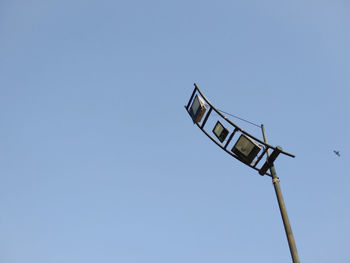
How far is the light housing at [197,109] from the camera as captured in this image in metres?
9.18

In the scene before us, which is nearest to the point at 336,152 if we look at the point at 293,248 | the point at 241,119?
the point at 241,119

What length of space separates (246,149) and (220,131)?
39.6 inches

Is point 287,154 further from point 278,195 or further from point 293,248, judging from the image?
point 293,248

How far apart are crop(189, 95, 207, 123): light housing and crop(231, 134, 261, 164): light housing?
1.64 metres

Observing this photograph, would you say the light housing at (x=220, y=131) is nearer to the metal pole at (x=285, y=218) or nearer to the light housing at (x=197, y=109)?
the light housing at (x=197, y=109)

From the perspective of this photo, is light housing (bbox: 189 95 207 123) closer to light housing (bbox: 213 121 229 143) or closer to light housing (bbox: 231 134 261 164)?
light housing (bbox: 213 121 229 143)

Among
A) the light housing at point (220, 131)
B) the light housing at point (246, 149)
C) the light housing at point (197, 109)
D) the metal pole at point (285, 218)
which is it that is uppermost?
the light housing at point (197, 109)

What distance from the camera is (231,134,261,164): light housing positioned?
7.84 m

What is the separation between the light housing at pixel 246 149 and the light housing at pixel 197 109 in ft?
5.37

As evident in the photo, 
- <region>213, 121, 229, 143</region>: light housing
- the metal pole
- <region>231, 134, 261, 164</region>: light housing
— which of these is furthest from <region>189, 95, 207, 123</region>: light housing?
the metal pole

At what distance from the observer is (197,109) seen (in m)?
9.41

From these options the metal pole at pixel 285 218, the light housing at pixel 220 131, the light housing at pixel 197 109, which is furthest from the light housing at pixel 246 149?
the light housing at pixel 197 109

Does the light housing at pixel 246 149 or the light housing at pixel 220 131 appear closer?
the light housing at pixel 246 149

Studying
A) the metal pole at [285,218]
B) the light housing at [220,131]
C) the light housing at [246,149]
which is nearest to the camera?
the metal pole at [285,218]
